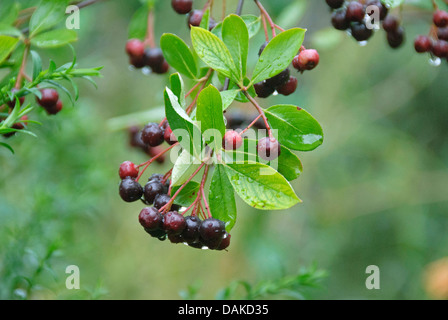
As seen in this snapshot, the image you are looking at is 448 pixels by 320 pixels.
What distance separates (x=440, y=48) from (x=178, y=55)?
19.3 inches

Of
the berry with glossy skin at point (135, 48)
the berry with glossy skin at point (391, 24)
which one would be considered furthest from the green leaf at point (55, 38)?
the berry with glossy skin at point (391, 24)

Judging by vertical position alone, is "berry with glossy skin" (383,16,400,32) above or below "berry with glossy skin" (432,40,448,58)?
above

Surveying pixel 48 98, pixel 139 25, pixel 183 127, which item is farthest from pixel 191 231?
pixel 139 25

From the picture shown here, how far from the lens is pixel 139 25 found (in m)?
1.04

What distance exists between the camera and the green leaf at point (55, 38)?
814mm

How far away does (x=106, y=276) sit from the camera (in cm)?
188

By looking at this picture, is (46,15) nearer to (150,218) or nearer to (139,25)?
(139,25)

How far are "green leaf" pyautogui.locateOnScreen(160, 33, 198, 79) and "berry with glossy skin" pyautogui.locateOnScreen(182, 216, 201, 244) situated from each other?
0.24 metres

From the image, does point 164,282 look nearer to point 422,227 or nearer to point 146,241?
point 146,241

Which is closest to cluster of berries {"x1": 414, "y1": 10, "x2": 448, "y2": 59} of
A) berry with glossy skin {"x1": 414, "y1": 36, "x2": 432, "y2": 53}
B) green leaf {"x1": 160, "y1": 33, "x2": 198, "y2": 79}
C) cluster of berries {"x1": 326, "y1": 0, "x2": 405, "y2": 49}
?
berry with glossy skin {"x1": 414, "y1": 36, "x2": 432, "y2": 53}

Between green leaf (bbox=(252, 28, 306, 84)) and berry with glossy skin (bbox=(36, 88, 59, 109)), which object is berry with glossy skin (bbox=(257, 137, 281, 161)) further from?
berry with glossy skin (bbox=(36, 88, 59, 109))

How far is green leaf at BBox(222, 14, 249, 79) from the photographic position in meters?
0.64

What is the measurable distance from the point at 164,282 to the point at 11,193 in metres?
0.97

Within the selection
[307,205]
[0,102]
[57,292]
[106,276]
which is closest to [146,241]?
[106,276]
